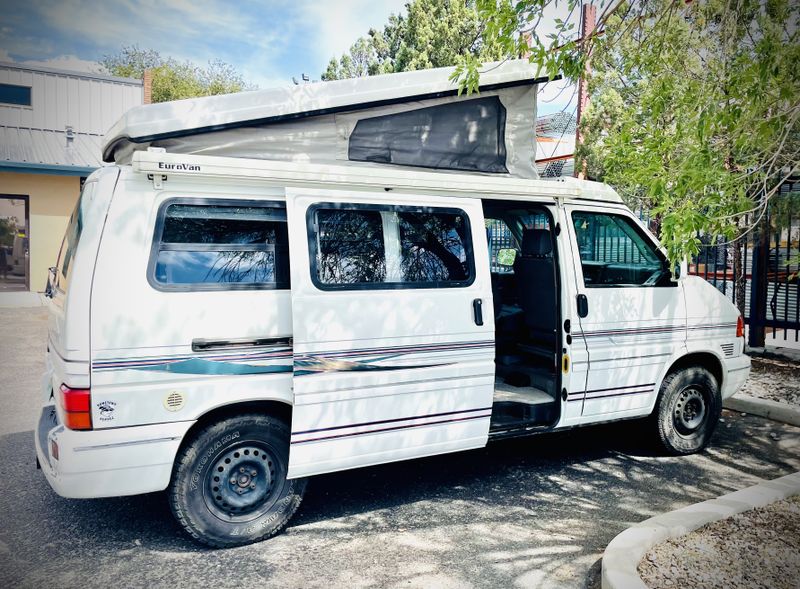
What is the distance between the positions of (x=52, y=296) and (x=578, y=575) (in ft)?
12.8

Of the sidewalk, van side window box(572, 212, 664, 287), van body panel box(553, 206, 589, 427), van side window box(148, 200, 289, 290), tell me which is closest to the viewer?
van side window box(148, 200, 289, 290)

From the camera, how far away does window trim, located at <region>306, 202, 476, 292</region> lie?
169 inches

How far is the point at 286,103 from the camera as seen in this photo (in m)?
4.58

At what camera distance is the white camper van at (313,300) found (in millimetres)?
3836

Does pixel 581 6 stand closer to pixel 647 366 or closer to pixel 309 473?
pixel 647 366

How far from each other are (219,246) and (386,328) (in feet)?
3.92

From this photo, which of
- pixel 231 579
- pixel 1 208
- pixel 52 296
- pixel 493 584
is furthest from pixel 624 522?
pixel 1 208

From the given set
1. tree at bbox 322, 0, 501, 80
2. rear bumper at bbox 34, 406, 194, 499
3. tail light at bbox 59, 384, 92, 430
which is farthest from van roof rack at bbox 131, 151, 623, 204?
tree at bbox 322, 0, 501, 80

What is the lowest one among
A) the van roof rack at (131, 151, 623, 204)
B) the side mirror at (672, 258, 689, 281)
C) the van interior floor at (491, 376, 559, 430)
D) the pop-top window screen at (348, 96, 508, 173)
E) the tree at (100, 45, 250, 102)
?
the van interior floor at (491, 376, 559, 430)

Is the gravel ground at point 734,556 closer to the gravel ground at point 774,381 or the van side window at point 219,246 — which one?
the van side window at point 219,246

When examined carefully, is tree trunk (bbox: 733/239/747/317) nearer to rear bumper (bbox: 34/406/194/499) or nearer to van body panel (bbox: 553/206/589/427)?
van body panel (bbox: 553/206/589/427)

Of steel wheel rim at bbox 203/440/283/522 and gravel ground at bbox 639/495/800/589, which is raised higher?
steel wheel rim at bbox 203/440/283/522

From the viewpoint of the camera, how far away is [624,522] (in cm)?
463

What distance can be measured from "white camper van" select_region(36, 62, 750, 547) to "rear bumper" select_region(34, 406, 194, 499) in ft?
0.04
